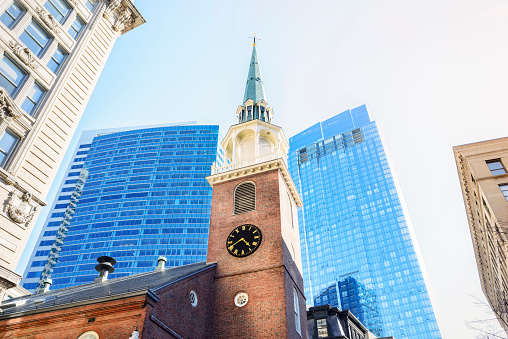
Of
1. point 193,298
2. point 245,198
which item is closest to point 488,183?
point 245,198

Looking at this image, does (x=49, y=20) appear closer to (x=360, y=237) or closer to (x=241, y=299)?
(x=241, y=299)

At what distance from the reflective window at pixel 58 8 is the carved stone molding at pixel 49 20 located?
61 cm

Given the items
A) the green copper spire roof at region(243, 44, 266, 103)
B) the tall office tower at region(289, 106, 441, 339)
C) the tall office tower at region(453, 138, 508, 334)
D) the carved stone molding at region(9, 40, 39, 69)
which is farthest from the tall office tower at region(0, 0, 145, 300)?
the tall office tower at region(289, 106, 441, 339)

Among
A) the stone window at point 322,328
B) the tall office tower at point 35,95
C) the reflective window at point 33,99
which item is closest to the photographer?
the tall office tower at point 35,95

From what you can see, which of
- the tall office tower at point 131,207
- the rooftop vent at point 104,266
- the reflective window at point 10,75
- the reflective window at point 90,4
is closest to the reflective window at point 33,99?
the reflective window at point 10,75

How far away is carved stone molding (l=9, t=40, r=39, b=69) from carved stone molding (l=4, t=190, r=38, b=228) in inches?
249

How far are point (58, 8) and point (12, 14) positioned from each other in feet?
11.5

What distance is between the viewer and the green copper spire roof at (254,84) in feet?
119

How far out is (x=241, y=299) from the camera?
21500 mm

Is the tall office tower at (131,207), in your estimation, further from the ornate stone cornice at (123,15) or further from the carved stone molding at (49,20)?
the carved stone molding at (49,20)

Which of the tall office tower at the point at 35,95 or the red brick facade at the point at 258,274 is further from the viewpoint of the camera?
the red brick facade at the point at 258,274

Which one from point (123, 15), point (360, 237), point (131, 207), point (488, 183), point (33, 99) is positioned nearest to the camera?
point (33, 99)

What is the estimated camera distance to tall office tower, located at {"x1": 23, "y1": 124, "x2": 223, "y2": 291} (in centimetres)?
8825

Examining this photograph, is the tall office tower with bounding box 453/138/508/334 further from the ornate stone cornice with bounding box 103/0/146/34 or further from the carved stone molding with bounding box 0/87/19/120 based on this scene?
the carved stone molding with bounding box 0/87/19/120
